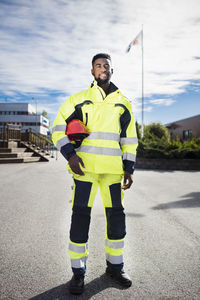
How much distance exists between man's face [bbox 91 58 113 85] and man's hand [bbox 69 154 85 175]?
815mm

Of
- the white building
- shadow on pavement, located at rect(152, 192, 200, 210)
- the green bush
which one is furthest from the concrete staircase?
the white building

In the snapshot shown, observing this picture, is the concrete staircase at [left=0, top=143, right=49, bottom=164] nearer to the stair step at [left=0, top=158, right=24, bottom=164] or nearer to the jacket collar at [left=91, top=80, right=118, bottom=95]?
the stair step at [left=0, top=158, right=24, bottom=164]

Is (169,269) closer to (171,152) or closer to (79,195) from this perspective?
(79,195)

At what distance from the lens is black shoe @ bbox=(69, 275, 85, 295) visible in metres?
2.07

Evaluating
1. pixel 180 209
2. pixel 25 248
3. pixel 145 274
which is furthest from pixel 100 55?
pixel 180 209

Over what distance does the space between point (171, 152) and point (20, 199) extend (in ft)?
30.3

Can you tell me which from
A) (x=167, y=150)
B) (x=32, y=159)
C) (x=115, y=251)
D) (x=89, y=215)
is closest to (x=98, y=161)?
(x=89, y=215)

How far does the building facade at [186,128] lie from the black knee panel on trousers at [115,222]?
30808 mm

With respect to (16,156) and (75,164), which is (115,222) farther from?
(16,156)

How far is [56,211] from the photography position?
4766 millimetres

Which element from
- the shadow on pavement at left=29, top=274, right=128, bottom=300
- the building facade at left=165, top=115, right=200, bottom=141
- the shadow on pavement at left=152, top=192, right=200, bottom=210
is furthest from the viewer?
the building facade at left=165, top=115, right=200, bottom=141

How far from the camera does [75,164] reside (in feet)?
7.16

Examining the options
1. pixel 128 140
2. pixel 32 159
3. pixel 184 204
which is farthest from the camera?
pixel 32 159

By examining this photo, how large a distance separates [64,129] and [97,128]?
0.99 ft
